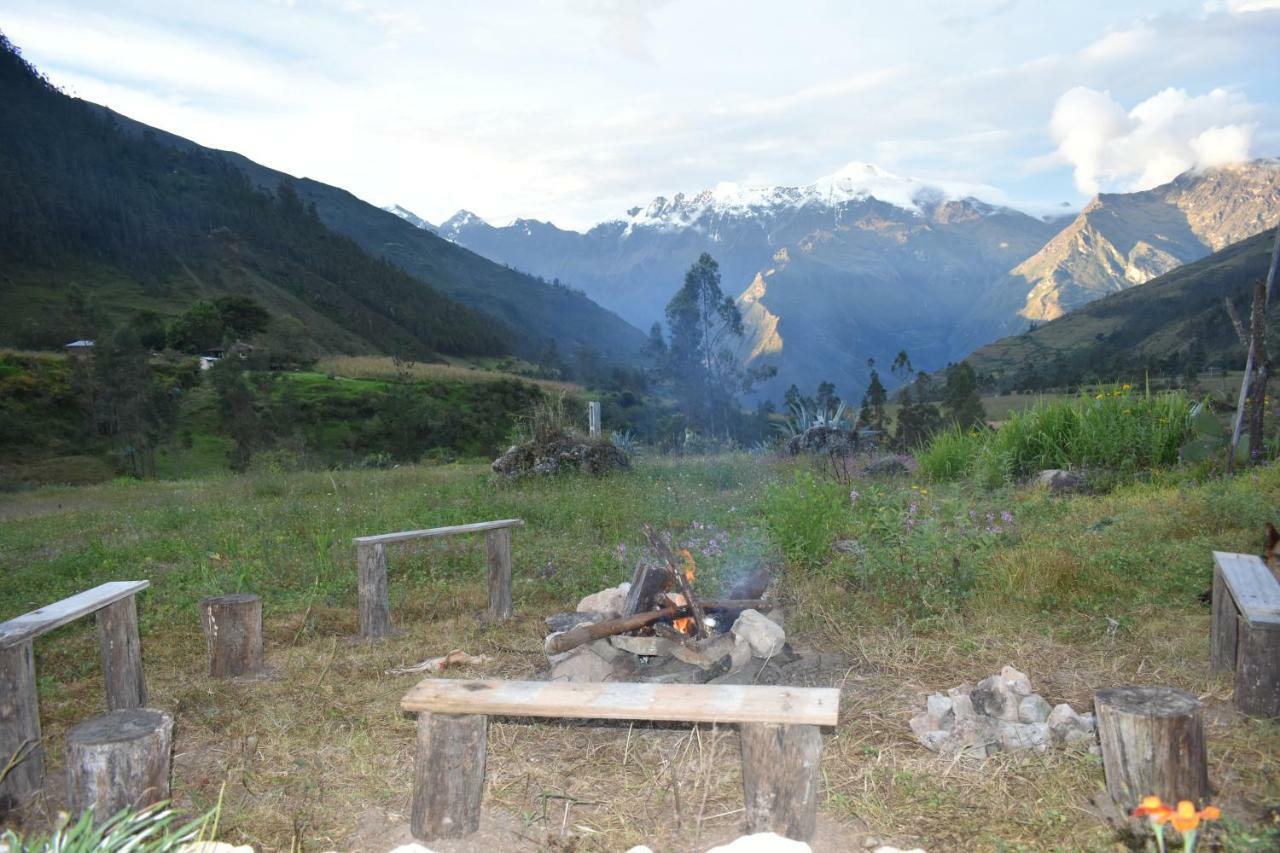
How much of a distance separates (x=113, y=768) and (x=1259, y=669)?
13.7 ft

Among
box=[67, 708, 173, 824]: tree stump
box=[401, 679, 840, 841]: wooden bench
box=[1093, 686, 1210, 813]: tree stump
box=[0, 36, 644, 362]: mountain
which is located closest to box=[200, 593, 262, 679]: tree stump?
box=[67, 708, 173, 824]: tree stump

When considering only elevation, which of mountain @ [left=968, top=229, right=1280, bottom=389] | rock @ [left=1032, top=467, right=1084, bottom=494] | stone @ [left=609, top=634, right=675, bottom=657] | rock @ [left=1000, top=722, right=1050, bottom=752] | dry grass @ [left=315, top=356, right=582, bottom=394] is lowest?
dry grass @ [left=315, top=356, right=582, bottom=394]

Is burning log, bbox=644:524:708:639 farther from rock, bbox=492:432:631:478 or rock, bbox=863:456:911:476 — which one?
rock, bbox=492:432:631:478

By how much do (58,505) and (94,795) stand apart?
13246 mm

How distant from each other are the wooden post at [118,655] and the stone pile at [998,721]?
12.0 feet

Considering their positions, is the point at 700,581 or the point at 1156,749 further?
the point at 700,581

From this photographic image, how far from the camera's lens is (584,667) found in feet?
13.5

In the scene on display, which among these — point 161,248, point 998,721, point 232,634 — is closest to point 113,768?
point 232,634

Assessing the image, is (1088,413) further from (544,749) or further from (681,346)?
(681,346)

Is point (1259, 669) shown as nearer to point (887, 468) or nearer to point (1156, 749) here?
point (1156, 749)

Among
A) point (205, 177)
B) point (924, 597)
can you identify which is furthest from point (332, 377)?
point (205, 177)

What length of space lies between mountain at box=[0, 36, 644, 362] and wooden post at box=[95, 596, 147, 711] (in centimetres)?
5278

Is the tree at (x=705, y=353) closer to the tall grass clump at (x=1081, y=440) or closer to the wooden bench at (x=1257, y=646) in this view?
the tall grass clump at (x=1081, y=440)

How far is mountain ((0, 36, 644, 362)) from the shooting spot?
62.7 m
